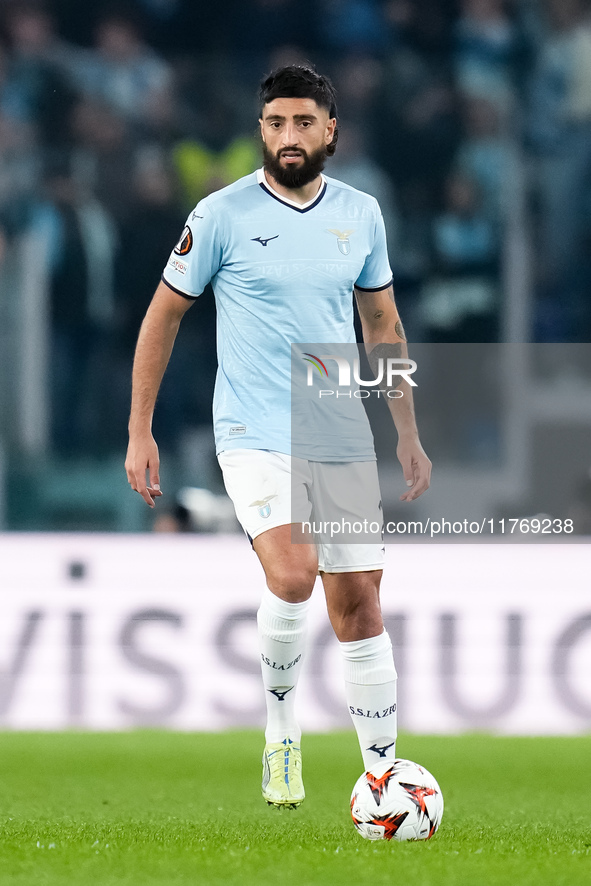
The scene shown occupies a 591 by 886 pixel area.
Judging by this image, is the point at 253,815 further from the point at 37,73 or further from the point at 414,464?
the point at 37,73

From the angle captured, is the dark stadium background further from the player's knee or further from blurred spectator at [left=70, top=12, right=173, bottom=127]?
the player's knee

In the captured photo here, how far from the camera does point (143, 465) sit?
3.87 m

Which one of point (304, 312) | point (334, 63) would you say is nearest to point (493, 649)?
point (304, 312)

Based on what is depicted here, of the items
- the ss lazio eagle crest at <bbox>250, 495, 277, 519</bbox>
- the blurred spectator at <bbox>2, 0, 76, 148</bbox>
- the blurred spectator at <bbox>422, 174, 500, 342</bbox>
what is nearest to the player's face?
Answer: the ss lazio eagle crest at <bbox>250, 495, 277, 519</bbox>

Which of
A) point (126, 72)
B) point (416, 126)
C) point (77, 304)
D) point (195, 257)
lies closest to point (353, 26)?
point (416, 126)

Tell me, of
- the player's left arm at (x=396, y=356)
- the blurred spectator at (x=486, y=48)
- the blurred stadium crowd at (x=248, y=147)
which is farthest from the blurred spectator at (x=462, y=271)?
the player's left arm at (x=396, y=356)

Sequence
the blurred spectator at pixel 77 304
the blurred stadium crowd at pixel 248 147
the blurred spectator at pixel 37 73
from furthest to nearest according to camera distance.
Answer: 1. the blurred spectator at pixel 37 73
2. the blurred stadium crowd at pixel 248 147
3. the blurred spectator at pixel 77 304

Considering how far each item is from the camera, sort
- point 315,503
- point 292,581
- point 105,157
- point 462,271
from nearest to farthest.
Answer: point 292,581
point 315,503
point 462,271
point 105,157

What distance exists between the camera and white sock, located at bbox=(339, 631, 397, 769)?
3818mm

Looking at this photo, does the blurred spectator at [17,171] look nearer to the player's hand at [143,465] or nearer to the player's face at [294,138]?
the player's face at [294,138]

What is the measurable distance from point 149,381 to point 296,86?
915mm

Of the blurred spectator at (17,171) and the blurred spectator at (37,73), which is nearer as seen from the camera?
the blurred spectator at (17,171)

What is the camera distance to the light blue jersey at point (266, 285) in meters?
3.91

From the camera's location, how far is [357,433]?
4016mm
